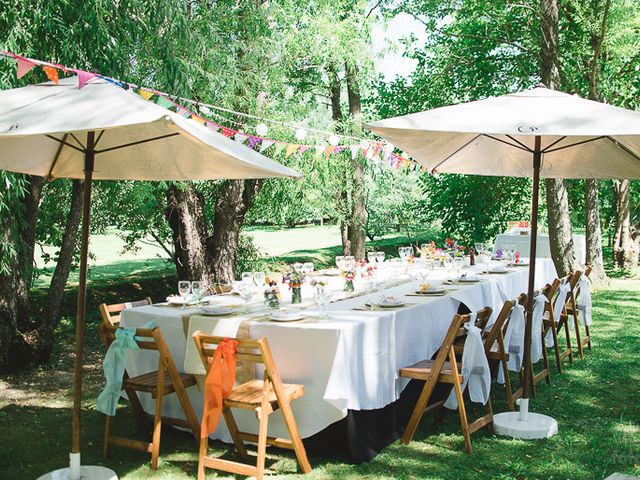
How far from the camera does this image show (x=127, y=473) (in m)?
4.16

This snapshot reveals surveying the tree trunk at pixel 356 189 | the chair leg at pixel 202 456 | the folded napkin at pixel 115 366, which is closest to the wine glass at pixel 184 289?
the folded napkin at pixel 115 366

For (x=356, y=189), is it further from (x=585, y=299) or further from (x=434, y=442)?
(x=434, y=442)

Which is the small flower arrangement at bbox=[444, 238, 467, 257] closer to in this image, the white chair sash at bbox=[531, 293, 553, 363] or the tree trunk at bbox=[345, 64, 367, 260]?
the white chair sash at bbox=[531, 293, 553, 363]

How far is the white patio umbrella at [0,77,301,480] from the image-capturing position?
315 cm

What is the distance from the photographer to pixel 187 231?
9422 mm

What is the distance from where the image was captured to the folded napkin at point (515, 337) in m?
5.47

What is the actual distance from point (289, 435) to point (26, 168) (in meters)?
2.49

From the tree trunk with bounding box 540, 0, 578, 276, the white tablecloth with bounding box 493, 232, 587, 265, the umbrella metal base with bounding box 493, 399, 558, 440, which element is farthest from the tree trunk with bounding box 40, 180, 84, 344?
the tree trunk with bounding box 540, 0, 578, 276

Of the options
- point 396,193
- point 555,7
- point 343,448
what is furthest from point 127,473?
point 396,193

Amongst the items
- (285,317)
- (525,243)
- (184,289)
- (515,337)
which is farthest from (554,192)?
(285,317)

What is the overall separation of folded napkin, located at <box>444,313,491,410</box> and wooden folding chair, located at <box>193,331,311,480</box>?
1.26m

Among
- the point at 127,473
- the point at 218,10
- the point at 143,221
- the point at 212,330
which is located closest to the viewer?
the point at 127,473

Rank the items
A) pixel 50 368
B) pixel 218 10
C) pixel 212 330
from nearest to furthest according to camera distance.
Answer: pixel 212 330 → pixel 50 368 → pixel 218 10

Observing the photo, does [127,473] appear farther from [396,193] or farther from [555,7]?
[396,193]
